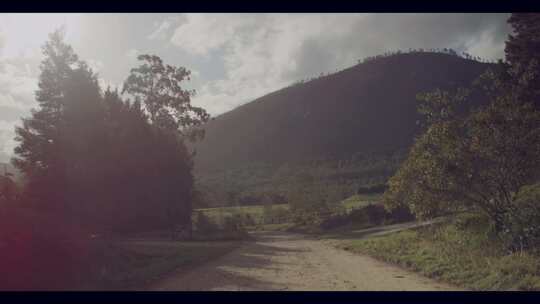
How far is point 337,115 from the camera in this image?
14288cm

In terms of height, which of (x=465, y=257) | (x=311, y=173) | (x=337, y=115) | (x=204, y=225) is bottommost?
(x=465, y=257)

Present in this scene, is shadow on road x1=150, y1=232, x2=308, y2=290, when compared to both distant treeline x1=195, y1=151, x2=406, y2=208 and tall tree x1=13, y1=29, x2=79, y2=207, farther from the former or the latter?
distant treeline x1=195, y1=151, x2=406, y2=208

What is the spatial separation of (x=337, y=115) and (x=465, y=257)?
131354mm

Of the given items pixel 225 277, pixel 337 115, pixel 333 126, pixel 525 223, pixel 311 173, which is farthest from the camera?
pixel 337 115

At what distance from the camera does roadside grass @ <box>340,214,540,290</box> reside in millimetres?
10228

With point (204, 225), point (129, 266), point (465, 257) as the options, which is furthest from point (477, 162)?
point (204, 225)

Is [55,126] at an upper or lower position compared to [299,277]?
upper

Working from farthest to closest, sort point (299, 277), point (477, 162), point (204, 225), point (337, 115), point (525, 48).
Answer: point (337, 115)
point (204, 225)
point (525, 48)
point (477, 162)
point (299, 277)

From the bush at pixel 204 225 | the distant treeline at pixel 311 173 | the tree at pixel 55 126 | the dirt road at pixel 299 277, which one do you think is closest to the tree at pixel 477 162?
the dirt road at pixel 299 277

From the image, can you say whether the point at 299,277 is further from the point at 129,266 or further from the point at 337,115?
the point at 337,115

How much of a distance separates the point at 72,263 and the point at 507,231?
12126 mm

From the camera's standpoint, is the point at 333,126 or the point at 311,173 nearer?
the point at 311,173

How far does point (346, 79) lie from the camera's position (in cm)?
15825

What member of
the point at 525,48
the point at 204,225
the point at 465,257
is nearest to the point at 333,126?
the point at 204,225
